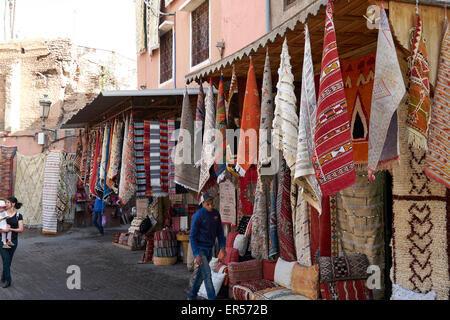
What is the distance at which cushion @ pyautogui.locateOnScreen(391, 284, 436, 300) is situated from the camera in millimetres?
3644

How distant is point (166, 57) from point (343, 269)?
9.08 m

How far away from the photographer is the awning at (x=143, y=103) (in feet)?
24.7

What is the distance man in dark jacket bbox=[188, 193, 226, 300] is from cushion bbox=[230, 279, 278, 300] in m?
0.29

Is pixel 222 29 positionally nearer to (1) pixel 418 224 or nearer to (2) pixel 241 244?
(2) pixel 241 244

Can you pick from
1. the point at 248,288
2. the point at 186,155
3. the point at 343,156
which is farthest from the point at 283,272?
the point at 343,156

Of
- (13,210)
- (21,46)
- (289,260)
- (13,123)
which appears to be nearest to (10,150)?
(13,123)

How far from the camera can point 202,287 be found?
600 cm

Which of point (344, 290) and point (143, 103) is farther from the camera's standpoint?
point (143, 103)

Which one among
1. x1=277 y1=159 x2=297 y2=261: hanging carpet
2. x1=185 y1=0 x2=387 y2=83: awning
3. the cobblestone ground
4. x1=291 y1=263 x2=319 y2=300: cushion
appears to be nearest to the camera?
x1=185 y1=0 x2=387 y2=83: awning

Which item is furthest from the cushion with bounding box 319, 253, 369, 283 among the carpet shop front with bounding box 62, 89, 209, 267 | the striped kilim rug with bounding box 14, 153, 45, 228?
the striped kilim rug with bounding box 14, 153, 45, 228

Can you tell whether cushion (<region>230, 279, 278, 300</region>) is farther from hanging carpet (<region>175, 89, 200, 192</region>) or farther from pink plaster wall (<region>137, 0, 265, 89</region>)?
pink plaster wall (<region>137, 0, 265, 89</region>)

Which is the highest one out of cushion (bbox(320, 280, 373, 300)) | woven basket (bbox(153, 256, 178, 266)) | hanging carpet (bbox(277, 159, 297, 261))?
hanging carpet (bbox(277, 159, 297, 261))

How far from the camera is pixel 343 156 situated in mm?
3043
